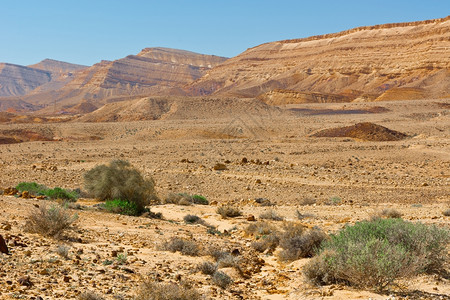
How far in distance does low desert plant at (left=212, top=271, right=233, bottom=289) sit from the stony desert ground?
101 mm

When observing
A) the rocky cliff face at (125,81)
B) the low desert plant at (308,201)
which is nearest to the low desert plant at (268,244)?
the low desert plant at (308,201)

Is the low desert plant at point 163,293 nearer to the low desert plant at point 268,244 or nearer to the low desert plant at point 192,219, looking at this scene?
the low desert plant at point 268,244

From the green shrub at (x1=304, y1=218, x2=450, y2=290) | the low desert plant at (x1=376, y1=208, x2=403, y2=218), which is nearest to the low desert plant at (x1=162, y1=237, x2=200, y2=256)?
the green shrub at (x1=304, y1=218, x2=450, y2=290)

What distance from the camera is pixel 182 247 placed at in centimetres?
902

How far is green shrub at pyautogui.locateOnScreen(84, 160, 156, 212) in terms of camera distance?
47.5 ft

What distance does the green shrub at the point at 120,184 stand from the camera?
14.5m

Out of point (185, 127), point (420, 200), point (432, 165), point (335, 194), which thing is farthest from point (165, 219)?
point (185, 127)

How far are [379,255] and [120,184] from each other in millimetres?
10163

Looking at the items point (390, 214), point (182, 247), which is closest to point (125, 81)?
point (390, 214)

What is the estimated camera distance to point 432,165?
26219 millimetres

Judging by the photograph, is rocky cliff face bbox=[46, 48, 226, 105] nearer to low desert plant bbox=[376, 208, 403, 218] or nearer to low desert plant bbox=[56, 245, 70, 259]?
low desert plant bbox=[376, 208, 403, 218]

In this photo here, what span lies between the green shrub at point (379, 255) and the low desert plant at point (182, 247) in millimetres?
2390

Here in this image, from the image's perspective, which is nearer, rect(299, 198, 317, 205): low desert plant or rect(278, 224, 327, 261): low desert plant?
rect(278, 224, 327, 261): low desert plant

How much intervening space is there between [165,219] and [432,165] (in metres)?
17.9
